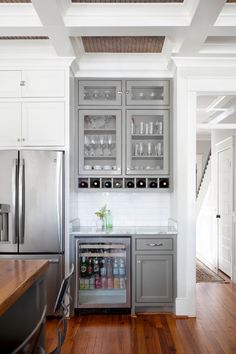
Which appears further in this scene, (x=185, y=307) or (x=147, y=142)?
(x=147, y=142)

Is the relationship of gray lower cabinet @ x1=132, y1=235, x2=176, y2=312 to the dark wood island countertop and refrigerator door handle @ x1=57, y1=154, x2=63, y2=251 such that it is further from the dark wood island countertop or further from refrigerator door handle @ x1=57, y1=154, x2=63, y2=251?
the dark wood island countertop

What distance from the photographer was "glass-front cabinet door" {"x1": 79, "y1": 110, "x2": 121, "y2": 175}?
4.38 m

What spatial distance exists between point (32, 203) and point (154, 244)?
1.39 metres

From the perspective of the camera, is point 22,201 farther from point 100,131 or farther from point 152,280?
point 152,280

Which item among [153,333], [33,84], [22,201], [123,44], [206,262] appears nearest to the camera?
[153,333]

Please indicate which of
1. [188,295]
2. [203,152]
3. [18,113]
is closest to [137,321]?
[188,295]

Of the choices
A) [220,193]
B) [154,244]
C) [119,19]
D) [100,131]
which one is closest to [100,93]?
[100,131]

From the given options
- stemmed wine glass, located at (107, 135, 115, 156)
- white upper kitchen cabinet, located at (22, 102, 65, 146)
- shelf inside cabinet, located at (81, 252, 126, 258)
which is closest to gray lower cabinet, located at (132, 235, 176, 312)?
shelf inside cabinet, located at (81, 252, 126, 258)

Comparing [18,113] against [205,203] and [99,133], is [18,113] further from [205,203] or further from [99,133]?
[205,203]

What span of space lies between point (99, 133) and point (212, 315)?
243 centimetres

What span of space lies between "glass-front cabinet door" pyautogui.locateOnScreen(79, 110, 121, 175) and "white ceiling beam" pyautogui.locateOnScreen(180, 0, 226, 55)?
1115mm

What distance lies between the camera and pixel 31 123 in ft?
13.4

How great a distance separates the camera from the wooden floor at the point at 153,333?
10.6 feet

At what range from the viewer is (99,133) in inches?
176
